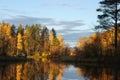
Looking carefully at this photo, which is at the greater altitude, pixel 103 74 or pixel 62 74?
pixel 103 74

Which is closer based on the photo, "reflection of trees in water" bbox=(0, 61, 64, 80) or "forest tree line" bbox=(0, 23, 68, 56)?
"reflection of trees in water" bbox=(0, 61, 64, 80)

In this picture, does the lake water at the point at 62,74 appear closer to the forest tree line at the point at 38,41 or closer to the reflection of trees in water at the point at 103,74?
the reflection of trees in water at the point at 103,74

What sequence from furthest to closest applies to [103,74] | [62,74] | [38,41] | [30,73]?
1. [38,41]
2. [30,73]
3. [62,74]
4. [103,74]

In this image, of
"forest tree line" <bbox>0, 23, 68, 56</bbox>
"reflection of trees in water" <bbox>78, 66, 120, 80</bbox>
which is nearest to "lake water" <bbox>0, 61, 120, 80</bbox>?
"reflection of trees in water" <bbox>78, 66, 120, 80</bbox>

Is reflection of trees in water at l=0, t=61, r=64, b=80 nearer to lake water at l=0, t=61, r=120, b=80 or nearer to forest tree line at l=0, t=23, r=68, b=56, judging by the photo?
lake water at l=0, t=61, r=120, b=80

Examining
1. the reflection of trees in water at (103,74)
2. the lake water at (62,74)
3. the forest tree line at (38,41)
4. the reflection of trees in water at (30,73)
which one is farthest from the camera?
the forest tree line at (38,41)

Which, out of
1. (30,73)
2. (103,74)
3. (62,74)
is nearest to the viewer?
(103,74)

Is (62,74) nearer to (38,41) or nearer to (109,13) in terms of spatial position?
(109,13)

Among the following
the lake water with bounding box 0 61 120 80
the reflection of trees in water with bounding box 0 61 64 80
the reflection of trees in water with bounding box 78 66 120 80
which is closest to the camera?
the reflection of trees in water with bounding box 78 66 120 80

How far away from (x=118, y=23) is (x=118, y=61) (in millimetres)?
6705

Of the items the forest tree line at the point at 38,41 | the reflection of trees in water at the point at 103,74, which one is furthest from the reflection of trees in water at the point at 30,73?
the forest tree line at the point at 38,41

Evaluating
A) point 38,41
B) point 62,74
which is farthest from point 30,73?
point 38,41

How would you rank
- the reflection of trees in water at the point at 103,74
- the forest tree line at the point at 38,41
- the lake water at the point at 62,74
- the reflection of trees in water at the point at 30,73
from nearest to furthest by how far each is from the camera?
the reflection of trees in water at the point at 103,74, the lake water at the point at 62,74, the reflection of trees in water at the point at 30,73, the forest tree line at the point at 38,41

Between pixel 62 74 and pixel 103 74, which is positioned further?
pixel 62 74
